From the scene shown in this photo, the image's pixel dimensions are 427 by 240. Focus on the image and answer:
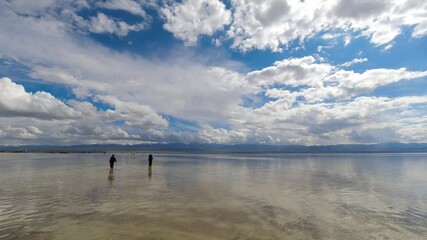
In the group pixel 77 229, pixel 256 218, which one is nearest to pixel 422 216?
pixel 256 218

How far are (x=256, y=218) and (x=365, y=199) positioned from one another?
36.2 ft

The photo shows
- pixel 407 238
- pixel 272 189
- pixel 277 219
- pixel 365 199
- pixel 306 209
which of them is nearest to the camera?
pixel 407 238

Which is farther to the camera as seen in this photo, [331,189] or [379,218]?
[331,189]

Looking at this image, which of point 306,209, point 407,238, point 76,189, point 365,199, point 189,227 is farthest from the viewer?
point 76,189

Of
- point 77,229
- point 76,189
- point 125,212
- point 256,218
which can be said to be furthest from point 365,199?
point 76,189

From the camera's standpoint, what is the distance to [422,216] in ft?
56.2

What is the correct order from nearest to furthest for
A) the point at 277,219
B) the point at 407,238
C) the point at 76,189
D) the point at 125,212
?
1. the point at 407,238
2. the point at 277,219
3. the point at 125,212
4. the point at 76,189

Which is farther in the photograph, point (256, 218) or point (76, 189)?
point (76, 189)

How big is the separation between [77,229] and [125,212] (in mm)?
3604

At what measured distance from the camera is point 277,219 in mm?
15617

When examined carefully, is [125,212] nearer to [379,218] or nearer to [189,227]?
[189,227]

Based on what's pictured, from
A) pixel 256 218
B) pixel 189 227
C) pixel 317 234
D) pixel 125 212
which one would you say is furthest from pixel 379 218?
pixel 125 212

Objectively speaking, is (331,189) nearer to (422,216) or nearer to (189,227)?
(422,216)

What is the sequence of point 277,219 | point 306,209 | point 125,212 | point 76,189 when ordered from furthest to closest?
point 76,189, point 306,209, point 125,212, point 277,219
